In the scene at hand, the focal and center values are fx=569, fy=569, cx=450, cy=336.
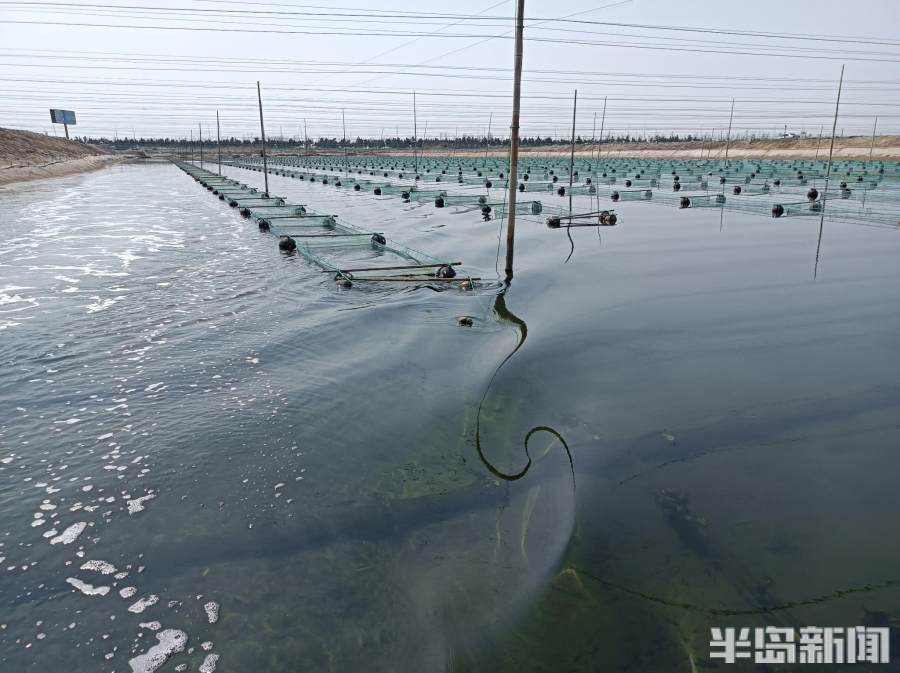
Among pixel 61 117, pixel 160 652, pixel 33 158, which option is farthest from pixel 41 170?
pixel 160 652

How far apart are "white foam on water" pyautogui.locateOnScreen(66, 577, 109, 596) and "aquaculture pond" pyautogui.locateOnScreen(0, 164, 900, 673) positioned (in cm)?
2

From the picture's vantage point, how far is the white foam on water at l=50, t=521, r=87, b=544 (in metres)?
6.11

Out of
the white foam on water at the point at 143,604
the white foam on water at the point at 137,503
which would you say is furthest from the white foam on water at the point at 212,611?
the white foam on water at the point at 137,503

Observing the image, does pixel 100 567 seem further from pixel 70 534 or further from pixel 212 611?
pixel 212 611

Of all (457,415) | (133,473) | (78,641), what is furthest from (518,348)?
(78,641)

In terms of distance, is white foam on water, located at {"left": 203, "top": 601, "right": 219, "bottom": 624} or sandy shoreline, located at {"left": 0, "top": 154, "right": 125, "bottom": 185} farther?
sandy shoreline, located at {"left": 0, "top": 154, "right": 125, "bottom": 185}

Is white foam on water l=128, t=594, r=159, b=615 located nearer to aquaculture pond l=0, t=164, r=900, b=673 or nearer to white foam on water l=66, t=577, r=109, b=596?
aquaculture pond l=0, t=164, r=900, b=673

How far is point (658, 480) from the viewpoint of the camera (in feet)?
23.2

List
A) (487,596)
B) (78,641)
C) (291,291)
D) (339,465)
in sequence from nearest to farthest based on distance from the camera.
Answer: (78,641) → (487,596) → (339,465) → (291,291)

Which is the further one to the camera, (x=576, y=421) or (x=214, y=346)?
(x=214, y=346)

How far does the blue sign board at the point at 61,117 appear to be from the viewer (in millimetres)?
121125

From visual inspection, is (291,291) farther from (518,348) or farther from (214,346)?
(518,348)

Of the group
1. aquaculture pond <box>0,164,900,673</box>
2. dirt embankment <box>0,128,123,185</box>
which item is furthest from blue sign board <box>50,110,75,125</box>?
aquaculture pond <box>0,164,900,673</box>

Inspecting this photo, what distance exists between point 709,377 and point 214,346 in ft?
31.7
